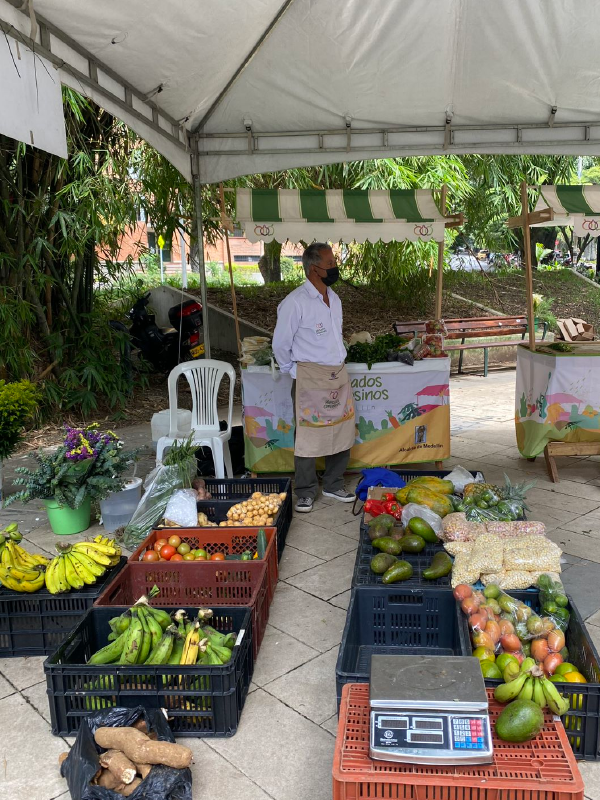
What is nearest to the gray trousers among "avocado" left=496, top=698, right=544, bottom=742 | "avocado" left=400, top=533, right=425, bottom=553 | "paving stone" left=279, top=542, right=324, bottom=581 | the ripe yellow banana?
"paving stone" left=279, top=542, right=324, bottom=581

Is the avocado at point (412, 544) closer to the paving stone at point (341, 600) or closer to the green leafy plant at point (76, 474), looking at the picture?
the paving stone at point (341, 600)

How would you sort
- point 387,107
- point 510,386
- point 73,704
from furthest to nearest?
point 510,386, point 387,107, point 73,704

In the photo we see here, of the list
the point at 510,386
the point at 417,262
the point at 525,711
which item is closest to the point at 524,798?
the point at 525,711

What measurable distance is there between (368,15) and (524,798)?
4.22m

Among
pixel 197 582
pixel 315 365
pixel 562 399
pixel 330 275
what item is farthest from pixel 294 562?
pixel 562 399

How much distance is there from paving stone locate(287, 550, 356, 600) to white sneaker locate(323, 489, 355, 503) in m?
0.97

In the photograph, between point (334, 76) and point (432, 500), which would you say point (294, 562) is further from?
point (334, 76)

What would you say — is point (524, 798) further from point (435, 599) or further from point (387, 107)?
point (387, 107)

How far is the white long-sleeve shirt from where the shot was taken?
4633mm

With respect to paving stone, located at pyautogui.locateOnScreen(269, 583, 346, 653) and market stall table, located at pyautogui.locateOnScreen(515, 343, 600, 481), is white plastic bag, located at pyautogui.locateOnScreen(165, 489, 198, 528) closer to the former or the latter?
paving stone, located at pyautogui.locateOnScreen(269, 583, 346, 653)

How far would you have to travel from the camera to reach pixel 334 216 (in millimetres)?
5582

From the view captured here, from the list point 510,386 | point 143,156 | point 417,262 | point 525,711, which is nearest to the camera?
point 525,711

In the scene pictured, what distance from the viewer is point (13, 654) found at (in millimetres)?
3096

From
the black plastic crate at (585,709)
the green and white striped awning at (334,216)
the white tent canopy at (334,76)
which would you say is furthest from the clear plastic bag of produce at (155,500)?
the black plastic crate at (585,709)
